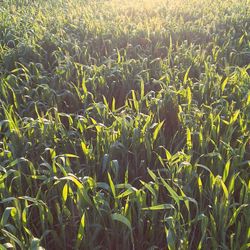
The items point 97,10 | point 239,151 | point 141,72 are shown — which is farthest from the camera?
point 97,10

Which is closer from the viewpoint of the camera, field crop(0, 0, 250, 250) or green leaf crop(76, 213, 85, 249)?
green leaf crop(76, 213, 85, 249)

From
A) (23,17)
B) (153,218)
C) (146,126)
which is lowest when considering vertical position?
(153,218)

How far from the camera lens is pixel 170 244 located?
141 centimetres

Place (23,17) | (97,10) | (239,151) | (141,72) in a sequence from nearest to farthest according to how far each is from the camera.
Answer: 1. (239,151)
2. (141,72)
3. (23,17)
4. (97,10)

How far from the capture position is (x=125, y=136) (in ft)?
6.95

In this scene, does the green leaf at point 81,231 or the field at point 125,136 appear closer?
the green leaf at point 81,231

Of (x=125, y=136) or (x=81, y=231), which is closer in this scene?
(x=81, y=231)

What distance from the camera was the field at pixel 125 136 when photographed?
64.3 inches

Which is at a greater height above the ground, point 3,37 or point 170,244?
point 3,37

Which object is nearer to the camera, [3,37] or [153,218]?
[153,218]

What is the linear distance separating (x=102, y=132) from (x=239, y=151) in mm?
671

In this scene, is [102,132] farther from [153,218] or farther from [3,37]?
[3,37]

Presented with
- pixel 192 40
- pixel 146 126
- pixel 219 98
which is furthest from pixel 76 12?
pixel 146 126

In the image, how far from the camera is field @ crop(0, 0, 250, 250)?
1.63m
